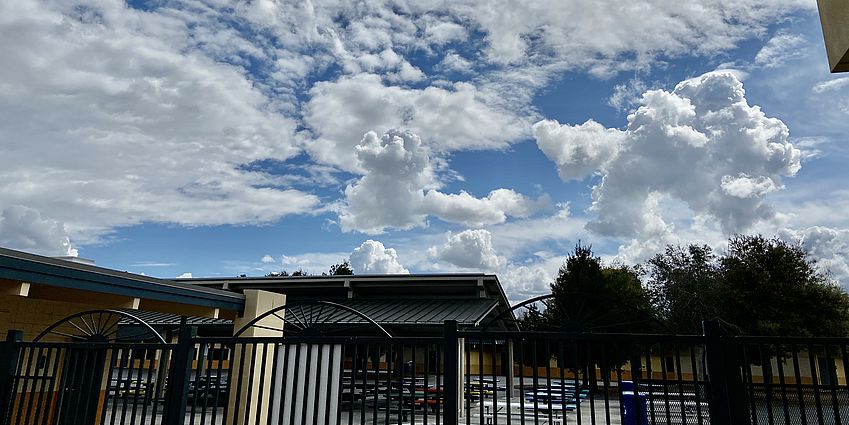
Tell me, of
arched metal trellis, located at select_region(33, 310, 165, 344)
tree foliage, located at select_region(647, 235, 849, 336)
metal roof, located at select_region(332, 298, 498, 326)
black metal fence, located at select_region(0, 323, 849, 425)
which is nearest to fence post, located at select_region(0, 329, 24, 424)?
black metal fence, located at select_region(0, 323, 849, 425)

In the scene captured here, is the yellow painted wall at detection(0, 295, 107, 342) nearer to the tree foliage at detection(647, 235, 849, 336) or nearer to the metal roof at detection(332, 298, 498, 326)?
the metal roof at detection(332, 298, 498, 326)

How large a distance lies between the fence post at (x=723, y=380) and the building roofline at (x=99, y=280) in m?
8.49

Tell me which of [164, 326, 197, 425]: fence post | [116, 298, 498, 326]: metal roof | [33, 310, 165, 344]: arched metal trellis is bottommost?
[164, 326, 197, 425]: fence post

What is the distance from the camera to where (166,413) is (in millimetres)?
5766

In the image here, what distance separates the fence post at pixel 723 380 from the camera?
4.37 metres

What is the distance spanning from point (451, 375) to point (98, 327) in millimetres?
5893

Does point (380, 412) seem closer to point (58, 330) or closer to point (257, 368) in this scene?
point (257, 368)

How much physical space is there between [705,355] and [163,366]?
5320 millimetres

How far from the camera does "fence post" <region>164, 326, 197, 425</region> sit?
5.68 m

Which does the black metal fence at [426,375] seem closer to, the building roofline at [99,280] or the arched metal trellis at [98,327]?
the arched metal trellis at [98,327]

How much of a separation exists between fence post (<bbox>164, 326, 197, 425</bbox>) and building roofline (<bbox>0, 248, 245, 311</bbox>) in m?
3.63

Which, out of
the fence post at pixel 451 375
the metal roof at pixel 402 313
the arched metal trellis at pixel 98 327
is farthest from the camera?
the metal roof at pixel 402 313

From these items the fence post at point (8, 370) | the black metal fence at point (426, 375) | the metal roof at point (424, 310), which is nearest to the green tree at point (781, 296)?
the metal roof at point (424, 310)

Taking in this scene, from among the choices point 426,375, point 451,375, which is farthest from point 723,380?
point 426,375
